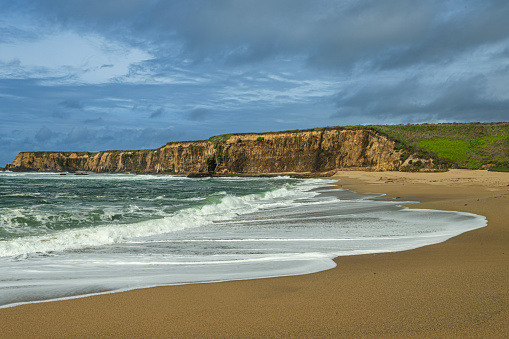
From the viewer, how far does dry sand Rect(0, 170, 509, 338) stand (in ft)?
8.84

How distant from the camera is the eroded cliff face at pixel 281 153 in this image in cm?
5897

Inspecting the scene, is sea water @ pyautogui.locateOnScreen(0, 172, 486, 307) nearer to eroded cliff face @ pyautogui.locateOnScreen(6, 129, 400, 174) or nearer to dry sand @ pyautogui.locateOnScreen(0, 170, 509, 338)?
dry sand @ pyautogui.locateOnScreen(0, 170, 509, 338)

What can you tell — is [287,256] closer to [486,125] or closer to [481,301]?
[481,301]

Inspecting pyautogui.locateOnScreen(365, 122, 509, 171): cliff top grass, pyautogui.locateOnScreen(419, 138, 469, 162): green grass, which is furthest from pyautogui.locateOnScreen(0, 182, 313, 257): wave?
pyautogui.locateOnScreen(419, 138, 469, 162): green grass

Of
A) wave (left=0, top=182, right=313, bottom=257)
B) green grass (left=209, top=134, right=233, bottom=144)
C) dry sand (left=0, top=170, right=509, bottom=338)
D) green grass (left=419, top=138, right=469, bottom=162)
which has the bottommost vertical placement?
wave (left=0, top=182, right=313, bottom=257)

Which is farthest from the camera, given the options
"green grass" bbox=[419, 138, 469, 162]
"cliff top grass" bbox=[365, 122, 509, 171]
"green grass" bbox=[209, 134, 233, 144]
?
"green grass" bbox=[209, 134, 233, 144]

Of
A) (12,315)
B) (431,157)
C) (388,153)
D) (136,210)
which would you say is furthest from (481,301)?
(388,153)

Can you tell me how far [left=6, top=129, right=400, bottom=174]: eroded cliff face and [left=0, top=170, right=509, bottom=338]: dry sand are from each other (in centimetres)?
5025

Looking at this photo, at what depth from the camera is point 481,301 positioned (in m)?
3.10

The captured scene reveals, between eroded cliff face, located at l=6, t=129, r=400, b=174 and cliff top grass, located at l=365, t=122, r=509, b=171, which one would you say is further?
eroded cliff face, located at l=6, t=129, r=400, b=174

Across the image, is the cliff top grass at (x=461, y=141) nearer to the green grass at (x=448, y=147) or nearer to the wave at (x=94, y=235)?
the green grass at (x=448, y=147)

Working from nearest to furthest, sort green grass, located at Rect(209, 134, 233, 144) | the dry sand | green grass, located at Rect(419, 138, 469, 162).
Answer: the dry sand < green grass, located at Rect(419, 138, 469, 162) < green grass, located at Rect(209, 134, 233, 144)

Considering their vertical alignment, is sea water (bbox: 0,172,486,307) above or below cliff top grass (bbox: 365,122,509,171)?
below

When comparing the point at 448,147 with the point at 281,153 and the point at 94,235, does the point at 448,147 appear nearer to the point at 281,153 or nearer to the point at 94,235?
the point at 281,153
